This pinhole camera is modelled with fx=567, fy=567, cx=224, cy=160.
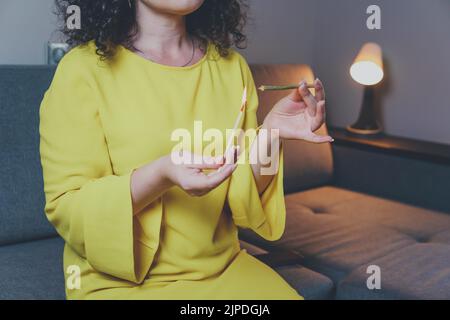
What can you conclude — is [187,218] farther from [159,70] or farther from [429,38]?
[429,38]

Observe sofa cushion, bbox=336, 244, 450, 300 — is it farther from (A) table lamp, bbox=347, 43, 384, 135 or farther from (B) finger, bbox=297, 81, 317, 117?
(A) table lamp, bbox=347, 43, 384, 135

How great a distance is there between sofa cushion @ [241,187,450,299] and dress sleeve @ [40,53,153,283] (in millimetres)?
587

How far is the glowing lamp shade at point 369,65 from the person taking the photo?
209cm

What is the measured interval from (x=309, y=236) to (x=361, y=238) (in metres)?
0.14

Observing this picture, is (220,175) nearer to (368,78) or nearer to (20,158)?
(20,158)

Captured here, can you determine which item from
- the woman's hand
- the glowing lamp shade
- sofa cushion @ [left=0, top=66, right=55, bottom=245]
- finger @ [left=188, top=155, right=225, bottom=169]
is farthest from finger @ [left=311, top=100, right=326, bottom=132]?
the glowing lamp shade

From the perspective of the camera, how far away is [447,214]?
1.83 m

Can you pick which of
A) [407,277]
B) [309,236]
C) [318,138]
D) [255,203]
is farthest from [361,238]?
[318,138]

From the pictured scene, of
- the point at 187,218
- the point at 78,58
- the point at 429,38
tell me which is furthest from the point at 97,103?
the point at 429,38

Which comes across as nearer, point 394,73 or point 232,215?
point 232,215

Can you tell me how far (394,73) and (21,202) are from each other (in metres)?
1.50

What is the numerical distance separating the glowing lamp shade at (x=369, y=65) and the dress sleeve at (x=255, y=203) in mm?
1079

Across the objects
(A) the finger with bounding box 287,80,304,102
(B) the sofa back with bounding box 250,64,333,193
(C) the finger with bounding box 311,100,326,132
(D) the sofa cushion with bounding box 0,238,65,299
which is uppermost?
(A) the finger with bounding box 287,80,304,102

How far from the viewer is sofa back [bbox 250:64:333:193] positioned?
6.24 feet
